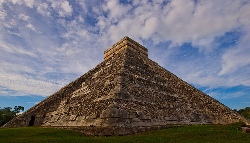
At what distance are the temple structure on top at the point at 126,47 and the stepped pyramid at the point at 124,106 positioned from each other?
5.0 inches

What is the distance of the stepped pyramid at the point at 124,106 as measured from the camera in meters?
13.1

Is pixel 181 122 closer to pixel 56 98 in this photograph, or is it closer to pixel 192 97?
pixel 192 97

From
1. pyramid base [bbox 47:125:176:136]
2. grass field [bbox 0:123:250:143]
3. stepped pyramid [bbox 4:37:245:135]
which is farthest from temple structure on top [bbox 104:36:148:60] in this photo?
grass field [bbox 0:123:250:143]

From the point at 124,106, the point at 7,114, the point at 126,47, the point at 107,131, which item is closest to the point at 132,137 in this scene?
the point at 107,131

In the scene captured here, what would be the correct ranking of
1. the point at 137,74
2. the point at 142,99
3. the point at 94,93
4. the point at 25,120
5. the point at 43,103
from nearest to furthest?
the point at 142,99, the point at 94,93, the point at 137,74, the point at 25,120, the point at 43,103

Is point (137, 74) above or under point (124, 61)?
under

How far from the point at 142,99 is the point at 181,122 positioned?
4.30 meters

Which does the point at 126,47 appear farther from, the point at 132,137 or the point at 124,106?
the point at 132,137

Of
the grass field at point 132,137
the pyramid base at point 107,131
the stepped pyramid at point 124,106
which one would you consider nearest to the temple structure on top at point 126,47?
the stepped pyramid at point 124,106

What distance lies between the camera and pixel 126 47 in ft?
80.6

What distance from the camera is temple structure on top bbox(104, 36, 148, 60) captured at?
82.3ft

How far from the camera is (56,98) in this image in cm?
2256

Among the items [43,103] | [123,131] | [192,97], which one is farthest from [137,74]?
[43,103]

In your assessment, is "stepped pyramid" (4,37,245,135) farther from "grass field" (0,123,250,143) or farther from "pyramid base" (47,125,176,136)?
"grass field" (0,123,250,143)
